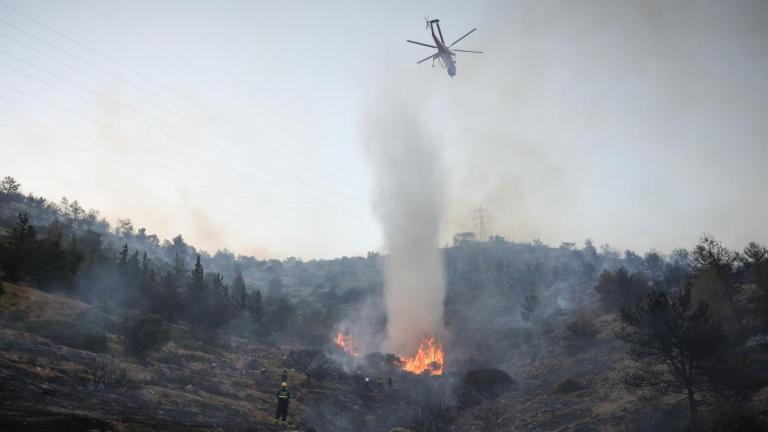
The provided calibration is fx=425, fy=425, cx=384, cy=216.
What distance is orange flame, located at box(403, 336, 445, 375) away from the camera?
46.8 meters

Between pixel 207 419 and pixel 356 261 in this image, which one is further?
pixel 356 261

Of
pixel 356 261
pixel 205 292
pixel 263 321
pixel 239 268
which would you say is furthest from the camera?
pixel 356 261

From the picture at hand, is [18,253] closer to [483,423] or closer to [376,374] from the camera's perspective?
[376,374]

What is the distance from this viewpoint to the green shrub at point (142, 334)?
23844 mm

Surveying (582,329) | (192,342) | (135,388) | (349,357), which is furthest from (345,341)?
(135,388)

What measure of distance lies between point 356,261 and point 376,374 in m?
71.4

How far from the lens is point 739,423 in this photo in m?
16.7

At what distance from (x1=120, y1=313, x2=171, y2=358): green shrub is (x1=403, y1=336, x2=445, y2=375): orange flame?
91.1ft

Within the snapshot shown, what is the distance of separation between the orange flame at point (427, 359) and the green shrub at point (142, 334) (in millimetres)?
27757

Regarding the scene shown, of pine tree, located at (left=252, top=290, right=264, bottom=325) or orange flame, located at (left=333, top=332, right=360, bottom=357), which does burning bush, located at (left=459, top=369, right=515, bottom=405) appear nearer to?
orange flame, located at (left=333, top=332, right=360, bottom=357)

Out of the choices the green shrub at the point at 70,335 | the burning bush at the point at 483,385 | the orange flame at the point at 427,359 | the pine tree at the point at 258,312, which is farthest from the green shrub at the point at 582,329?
the green shrub at the point at 70,335

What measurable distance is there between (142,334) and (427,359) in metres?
34.0

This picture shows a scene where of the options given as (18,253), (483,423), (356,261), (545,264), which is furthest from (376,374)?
(356,261)

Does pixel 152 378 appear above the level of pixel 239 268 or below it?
below
